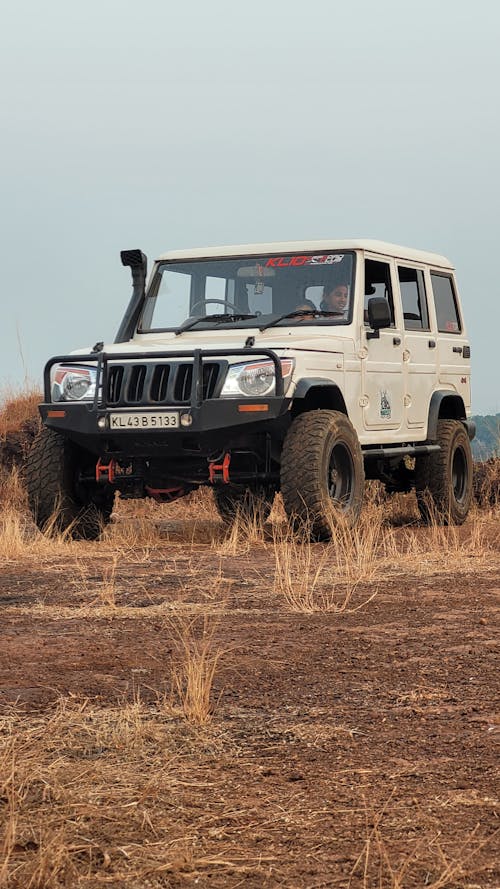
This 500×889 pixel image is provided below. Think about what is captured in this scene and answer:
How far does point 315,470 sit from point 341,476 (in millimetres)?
755

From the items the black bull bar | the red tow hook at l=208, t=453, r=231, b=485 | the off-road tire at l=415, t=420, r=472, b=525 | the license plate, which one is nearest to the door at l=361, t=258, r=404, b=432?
the off-road tire at l=415, t=420, r=472, b=525

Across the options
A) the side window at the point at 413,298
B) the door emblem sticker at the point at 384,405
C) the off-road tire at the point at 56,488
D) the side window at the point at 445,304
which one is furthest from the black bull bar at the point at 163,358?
the side window at the point at 445,304

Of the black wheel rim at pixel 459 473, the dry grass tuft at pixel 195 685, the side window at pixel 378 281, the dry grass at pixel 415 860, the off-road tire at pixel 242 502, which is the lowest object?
the dry grass at pixel 415 860

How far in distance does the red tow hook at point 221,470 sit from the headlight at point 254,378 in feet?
1.55

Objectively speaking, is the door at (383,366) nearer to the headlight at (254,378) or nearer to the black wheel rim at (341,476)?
the black wheel rim at (341,476)

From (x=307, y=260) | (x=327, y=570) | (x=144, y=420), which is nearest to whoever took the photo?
(x=327, y=570)

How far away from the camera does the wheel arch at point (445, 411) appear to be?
1243cm

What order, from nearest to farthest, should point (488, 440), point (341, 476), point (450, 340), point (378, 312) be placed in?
point (341, 476) < point (378, 312) < point (450, 340) < point (488, 440)

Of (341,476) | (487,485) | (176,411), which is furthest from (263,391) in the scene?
(487,485)

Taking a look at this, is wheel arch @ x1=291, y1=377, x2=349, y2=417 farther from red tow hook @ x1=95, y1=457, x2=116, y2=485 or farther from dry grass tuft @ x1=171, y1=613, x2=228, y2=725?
dry grass tuft @ x1=171, y1=613, x2=228, y2=725

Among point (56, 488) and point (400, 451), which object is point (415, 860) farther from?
point (400, 451)

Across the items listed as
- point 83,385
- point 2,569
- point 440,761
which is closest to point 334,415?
point 83,385

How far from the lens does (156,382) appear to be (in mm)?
10023

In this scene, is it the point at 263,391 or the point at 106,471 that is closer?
the point at 263,391
